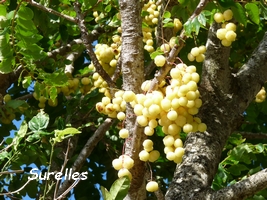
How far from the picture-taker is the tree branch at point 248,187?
156 centimetres

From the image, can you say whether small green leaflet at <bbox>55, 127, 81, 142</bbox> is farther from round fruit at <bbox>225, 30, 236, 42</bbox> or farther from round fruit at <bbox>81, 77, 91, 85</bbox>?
round fruit at <bbox>81, 77, 91, 85</bbox>

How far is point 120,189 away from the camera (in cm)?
134

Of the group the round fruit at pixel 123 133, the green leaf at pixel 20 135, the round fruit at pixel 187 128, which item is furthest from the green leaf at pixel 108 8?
the round fruit at pixel 187 128

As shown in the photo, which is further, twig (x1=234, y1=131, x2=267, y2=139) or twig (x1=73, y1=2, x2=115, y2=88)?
twig (x1=234, y1=131, x2=267, y2=139)

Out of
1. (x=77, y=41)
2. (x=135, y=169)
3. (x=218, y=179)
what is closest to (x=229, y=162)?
(x=218, y=179)

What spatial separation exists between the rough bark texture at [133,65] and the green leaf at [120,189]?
290 mm

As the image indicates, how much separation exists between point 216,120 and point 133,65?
52 cm

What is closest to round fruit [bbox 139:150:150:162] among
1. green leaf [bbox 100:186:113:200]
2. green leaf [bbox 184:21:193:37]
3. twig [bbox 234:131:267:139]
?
green leaf [bbox 100:186:113:200]

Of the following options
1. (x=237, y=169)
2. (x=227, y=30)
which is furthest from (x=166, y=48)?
(x=237, y=169)

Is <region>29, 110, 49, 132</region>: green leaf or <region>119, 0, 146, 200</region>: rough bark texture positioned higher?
<region>119, 0, 146, 200</region>: rough bark texture

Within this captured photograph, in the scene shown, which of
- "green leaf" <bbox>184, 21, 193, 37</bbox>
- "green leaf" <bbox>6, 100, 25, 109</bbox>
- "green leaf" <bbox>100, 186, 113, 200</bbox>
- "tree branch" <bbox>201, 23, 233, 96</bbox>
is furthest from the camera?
"green leaf" <bbox>6, 100, 25, 109</bbox>

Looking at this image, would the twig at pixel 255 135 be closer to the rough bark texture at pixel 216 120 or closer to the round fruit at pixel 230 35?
the rough bark texture at pixel 216 120

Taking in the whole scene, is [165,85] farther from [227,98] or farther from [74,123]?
[74,123]

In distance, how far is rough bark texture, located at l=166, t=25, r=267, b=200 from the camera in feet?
5.53
